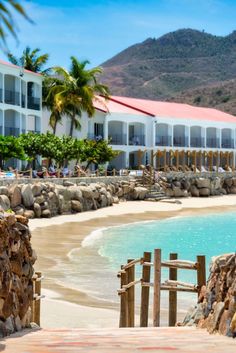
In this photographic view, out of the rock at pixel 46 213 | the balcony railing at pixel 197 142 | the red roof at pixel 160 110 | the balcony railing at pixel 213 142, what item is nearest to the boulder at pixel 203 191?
the red roof at pixel 160 110

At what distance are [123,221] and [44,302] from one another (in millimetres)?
19416

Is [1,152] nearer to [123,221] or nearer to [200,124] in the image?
[123,221]

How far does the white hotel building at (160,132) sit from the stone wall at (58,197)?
9689 mm

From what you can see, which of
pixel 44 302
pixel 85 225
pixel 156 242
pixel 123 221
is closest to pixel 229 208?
pixel 123 221

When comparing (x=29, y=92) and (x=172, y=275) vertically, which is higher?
(x=29, y=92)

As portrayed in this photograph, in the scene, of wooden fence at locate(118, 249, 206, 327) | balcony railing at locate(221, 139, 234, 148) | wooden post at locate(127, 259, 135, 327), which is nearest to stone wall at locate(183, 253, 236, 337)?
wooden fence at locate(118, 249, 206, 327)

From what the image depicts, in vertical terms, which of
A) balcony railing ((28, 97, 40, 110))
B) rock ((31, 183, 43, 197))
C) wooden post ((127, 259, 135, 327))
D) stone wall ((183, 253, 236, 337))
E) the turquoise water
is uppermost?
balcony railing ((28, 97, 40, 110))

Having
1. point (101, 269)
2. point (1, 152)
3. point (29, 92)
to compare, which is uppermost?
point (29, 92)

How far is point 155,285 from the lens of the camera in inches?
444

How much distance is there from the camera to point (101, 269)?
63.3ft

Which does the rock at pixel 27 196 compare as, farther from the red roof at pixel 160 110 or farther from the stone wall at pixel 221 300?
→ the stone wall at pixel 221 300

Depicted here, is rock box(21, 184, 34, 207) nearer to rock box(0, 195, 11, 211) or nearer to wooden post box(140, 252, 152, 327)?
rock box(0, 195, 11, 211)

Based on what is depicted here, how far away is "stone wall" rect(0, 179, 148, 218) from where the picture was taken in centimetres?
3120

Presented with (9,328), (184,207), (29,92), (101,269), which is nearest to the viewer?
(9,328)
